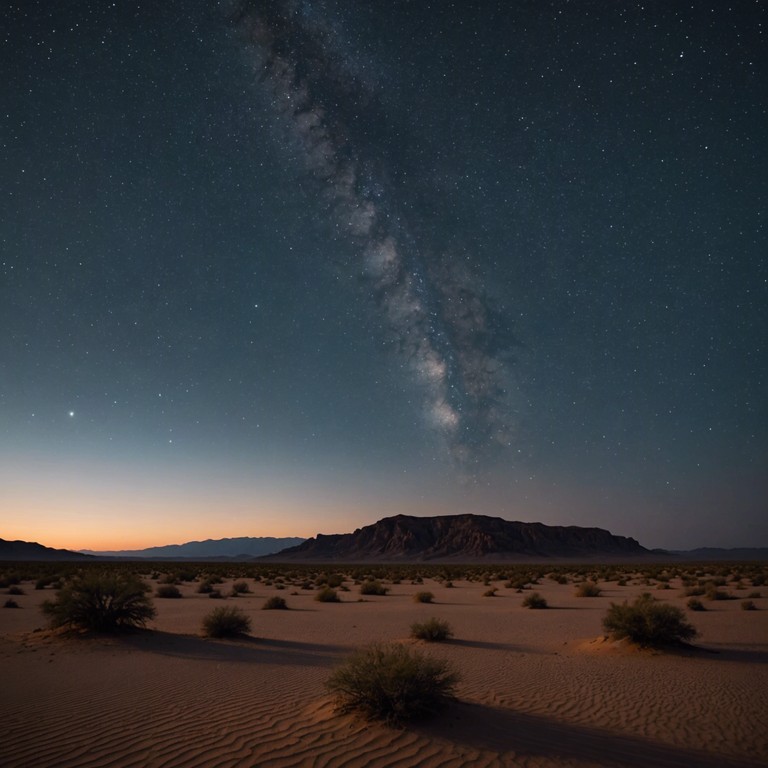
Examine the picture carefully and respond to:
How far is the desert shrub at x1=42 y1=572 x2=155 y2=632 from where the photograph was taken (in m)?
13.6

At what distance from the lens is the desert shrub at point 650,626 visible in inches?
510

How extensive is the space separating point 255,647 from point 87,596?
15.4ft

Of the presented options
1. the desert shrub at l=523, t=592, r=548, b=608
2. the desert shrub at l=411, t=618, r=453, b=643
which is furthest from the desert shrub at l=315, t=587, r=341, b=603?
the desert shrub at l=411, t=618, r=453, b=643

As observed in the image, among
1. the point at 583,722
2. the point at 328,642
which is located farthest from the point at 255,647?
the point at 583,722

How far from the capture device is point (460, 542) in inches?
6073

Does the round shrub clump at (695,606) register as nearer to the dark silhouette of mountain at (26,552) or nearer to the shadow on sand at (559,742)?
the shadow on sand at (559,742)

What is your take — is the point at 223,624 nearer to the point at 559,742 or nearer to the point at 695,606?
the point at 559,742

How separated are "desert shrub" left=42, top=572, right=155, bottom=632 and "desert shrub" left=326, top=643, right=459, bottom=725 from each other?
9.24 metres

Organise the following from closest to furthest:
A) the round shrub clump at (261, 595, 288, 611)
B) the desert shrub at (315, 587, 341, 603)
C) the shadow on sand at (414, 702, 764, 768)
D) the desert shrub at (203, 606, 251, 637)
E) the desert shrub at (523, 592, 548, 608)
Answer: the shadow on sand at (414, 702, 764, 768) < the desert shrub at (203, 606, 251, 637) < the round shrub clump at (261, 595, 288, 611) < the desert shrub at (523, 592, 548, 608) < the desert shrub at (315, 587, 341, 603)

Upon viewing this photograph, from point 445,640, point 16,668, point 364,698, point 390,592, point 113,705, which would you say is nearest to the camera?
point 364,698

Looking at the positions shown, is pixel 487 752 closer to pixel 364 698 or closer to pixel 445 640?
pixel 364 698

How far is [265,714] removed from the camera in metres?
7.66

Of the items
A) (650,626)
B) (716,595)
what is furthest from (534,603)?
(650,626)

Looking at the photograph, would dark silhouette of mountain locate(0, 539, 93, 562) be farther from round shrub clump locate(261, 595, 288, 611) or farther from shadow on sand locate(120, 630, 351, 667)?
shadow on sand locate(120, 630, 351, 667)
